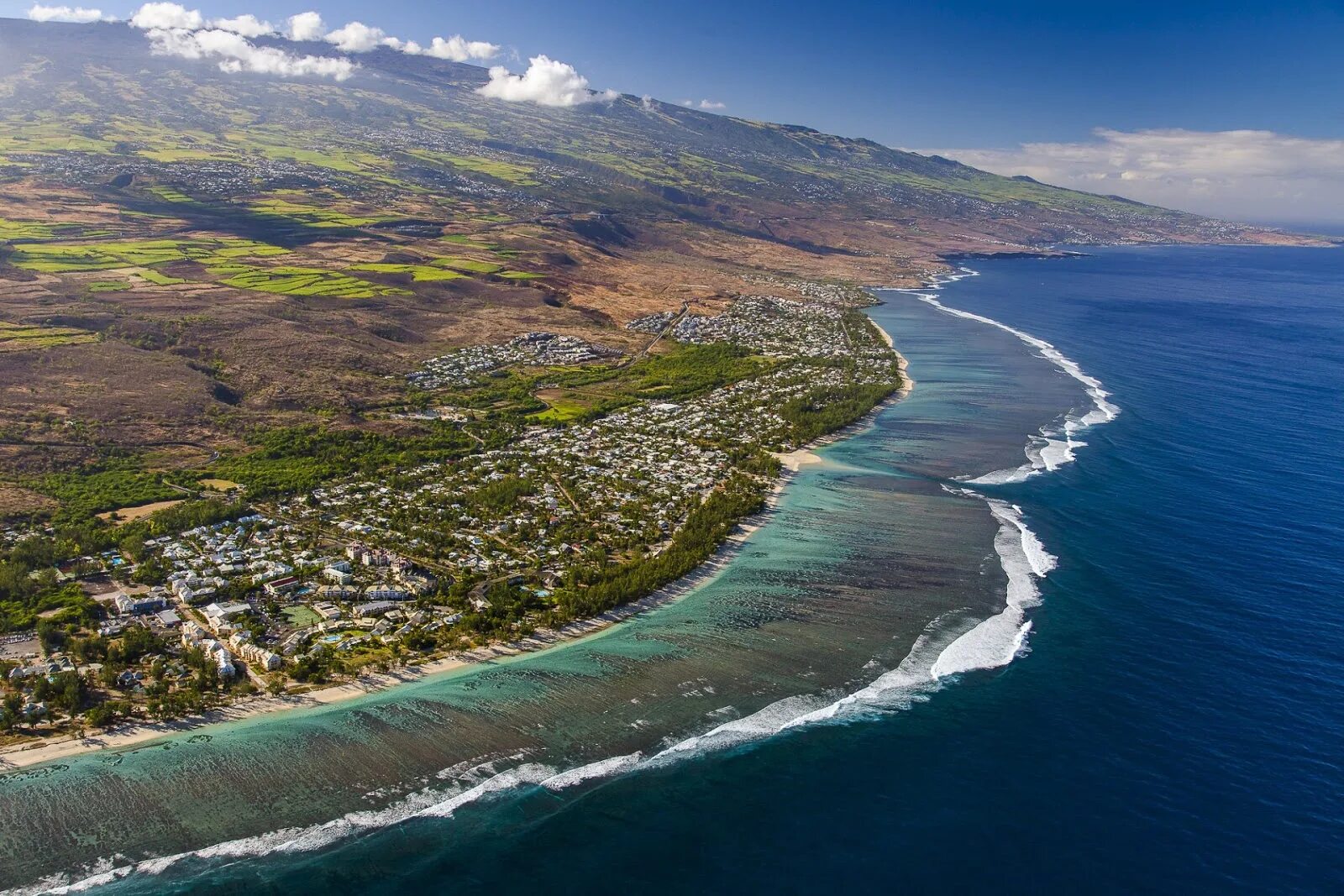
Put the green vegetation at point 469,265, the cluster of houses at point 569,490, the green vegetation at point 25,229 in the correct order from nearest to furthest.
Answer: the cluster of houses at point 569,490 < the green vegetation at point 25,229 < the green vegetation at point 469,265

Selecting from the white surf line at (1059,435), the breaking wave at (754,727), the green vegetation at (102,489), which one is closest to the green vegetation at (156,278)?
the green vegetation at (102,489)

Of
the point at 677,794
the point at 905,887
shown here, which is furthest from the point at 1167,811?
the point at 677,794

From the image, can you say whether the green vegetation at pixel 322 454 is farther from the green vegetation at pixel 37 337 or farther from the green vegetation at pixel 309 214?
the green vegetation at pixel 309 214

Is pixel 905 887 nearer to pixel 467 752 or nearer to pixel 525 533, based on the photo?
pixel 467 752

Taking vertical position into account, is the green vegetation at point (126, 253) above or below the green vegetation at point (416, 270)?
below

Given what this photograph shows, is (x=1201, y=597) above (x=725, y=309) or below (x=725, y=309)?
below

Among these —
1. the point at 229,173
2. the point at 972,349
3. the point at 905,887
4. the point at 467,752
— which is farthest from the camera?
the point at 229,173

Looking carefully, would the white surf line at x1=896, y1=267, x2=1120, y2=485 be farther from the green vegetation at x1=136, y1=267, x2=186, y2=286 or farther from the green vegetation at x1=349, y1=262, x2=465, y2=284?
the green vegetation at x1=136, y1=267, x2=186, y2=286
